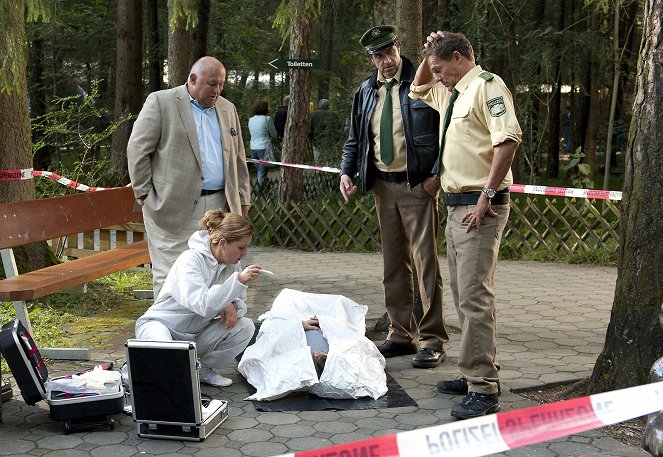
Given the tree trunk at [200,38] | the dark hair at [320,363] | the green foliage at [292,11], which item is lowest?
the dark hair at [320,363]

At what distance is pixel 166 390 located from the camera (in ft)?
14.4

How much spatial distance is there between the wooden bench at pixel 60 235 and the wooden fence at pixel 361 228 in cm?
179

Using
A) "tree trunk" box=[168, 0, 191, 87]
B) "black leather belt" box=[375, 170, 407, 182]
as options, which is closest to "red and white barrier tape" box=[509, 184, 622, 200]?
"black leather belt" box=[375, 170, 407, 182]

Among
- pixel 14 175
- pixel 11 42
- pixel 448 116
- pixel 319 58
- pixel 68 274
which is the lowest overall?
pixel 68 274

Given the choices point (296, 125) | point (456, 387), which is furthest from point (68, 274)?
point (296, 125)

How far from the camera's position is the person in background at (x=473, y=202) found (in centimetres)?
470

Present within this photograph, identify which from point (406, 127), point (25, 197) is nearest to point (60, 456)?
point (406, 127)

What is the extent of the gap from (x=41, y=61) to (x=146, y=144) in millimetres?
16186

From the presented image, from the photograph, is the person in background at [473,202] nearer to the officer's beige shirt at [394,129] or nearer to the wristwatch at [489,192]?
the wristwatch at [489,192]

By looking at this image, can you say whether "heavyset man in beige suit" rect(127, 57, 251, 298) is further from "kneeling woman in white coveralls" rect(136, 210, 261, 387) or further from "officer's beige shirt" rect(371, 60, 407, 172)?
"officer's beige shirt" rect(371, 60, 407, 172)

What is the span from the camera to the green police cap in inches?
221

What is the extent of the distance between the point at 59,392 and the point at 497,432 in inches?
107

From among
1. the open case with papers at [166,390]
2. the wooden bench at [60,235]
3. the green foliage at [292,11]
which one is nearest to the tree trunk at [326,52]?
the green foliage at [292,11]

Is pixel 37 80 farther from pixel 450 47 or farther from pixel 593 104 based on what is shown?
pixel 450 47
